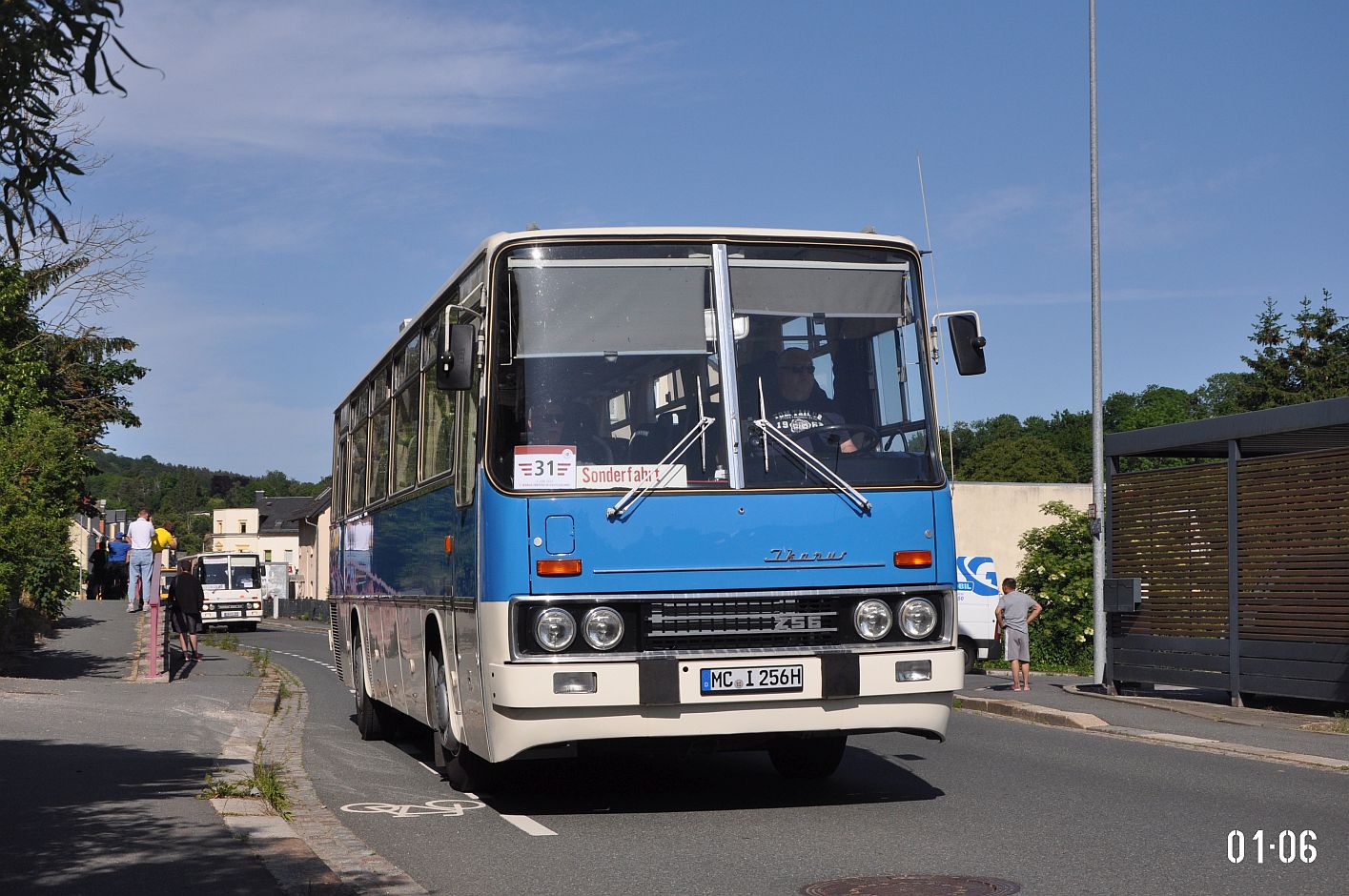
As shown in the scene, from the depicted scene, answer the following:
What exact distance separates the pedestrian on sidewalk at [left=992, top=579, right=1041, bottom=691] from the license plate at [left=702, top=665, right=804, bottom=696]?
1428cm

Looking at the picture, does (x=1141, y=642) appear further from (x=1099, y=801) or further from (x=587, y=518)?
(x=587, y=518)

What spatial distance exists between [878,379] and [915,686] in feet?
5.99

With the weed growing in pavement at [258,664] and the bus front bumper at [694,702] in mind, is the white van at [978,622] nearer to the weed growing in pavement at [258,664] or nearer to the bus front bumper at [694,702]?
the weed growing in pavement at [258,664]

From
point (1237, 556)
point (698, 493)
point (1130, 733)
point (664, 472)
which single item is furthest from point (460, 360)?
point (1237, 556)

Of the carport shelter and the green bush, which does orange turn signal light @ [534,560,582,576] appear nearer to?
the carport shelter

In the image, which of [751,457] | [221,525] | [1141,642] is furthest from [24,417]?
[221,525]

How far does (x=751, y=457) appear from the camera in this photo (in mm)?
9297

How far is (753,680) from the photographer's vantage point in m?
8.98

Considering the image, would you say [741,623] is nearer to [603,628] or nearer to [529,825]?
[603,628]

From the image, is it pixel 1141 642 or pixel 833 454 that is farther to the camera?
pixel 1141 642

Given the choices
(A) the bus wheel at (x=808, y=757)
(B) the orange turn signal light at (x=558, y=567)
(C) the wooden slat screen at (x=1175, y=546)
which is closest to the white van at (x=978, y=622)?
(C) the wooden slat screen at (x=1175, y=546)

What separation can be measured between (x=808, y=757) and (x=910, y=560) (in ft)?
7.54

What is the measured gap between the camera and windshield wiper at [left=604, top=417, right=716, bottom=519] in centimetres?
903
